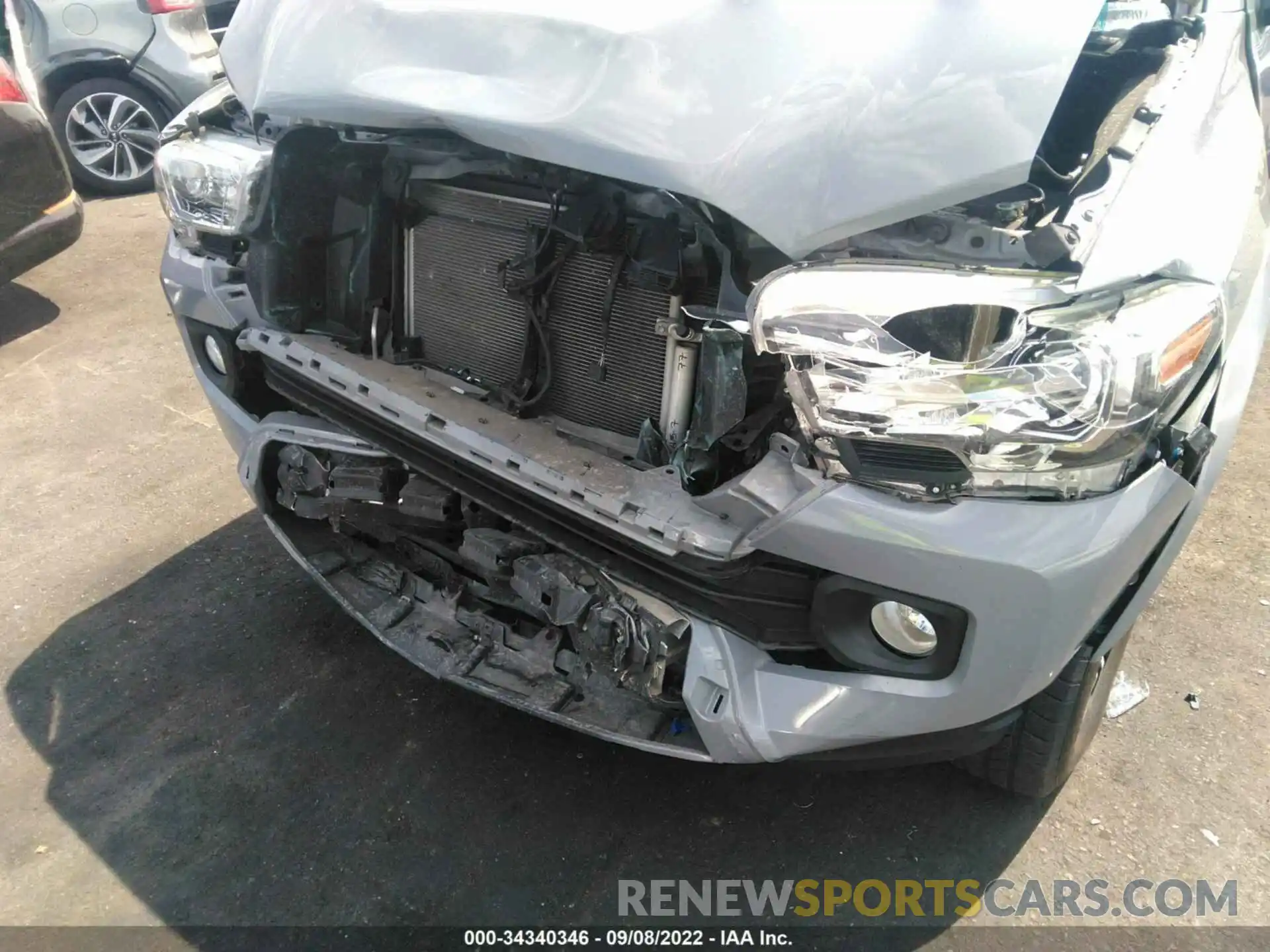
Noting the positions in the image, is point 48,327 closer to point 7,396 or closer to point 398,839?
point 7,396

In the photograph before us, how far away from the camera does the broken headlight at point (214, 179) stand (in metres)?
2.30

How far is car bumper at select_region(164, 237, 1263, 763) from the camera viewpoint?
58.1 inches

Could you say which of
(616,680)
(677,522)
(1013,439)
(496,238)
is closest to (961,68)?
(1013,439)

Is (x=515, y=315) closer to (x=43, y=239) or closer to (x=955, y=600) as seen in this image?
(x=955, y=600)

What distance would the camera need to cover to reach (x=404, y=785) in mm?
2291

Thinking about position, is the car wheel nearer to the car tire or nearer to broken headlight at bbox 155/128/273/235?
broken headlight at bbox 155/128/273/235

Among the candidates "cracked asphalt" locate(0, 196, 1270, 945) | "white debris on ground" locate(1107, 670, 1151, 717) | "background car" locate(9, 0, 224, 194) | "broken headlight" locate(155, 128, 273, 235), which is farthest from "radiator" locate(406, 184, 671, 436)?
"background car" locate(9, 0, 224, 194)

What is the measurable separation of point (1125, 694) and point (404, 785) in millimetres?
1878

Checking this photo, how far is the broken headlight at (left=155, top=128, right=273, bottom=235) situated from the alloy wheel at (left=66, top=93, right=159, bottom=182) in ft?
15.7

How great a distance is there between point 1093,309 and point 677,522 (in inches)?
29.3

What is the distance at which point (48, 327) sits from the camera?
497 centimetres

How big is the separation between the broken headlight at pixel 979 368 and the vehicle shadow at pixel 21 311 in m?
4.82

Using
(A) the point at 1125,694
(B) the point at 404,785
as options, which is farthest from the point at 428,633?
(A) the point at 1125,694

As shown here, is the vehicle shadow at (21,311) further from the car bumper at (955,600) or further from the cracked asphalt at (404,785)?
the car bumper at (955,600)
